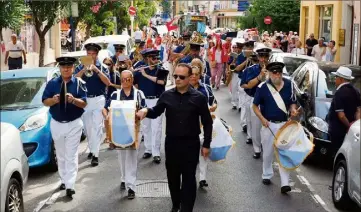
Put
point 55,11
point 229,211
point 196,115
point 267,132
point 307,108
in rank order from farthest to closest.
Result: point 55,11, point 307,108, point 267,132, point 229,211, point 196,115

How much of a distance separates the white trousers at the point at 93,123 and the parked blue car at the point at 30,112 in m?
0.77

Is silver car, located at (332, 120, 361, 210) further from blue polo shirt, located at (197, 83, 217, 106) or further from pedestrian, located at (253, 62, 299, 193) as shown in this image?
blue polo shirt, located at (197, 83, 217, 106)

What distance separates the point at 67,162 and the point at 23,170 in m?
1.41

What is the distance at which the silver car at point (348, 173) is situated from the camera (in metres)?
6.90

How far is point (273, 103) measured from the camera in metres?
8.83

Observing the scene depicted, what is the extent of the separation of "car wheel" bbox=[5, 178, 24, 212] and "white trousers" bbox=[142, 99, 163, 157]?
3.92 meters

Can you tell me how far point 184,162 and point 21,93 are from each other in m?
4.42

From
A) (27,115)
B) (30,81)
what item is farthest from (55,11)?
(27,115)

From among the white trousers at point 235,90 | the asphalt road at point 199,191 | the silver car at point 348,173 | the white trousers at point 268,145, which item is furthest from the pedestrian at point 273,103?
the white trousers at point 235,90

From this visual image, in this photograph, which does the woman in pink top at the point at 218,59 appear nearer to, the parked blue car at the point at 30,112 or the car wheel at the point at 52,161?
the parked blue car at the point at 30,112

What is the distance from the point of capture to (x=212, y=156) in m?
8.50

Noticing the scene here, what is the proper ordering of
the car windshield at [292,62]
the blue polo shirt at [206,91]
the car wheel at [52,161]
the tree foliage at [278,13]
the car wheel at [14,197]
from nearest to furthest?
the car wheel at [14,197] < the blue polo shirt at [206,91] < the car wheel at [52,161] < the car windshield at [292,62] < the tree foliage at [278,13]

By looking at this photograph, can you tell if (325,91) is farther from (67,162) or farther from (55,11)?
(55,11)

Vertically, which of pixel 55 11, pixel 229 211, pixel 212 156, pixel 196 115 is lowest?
pixel 229 211
